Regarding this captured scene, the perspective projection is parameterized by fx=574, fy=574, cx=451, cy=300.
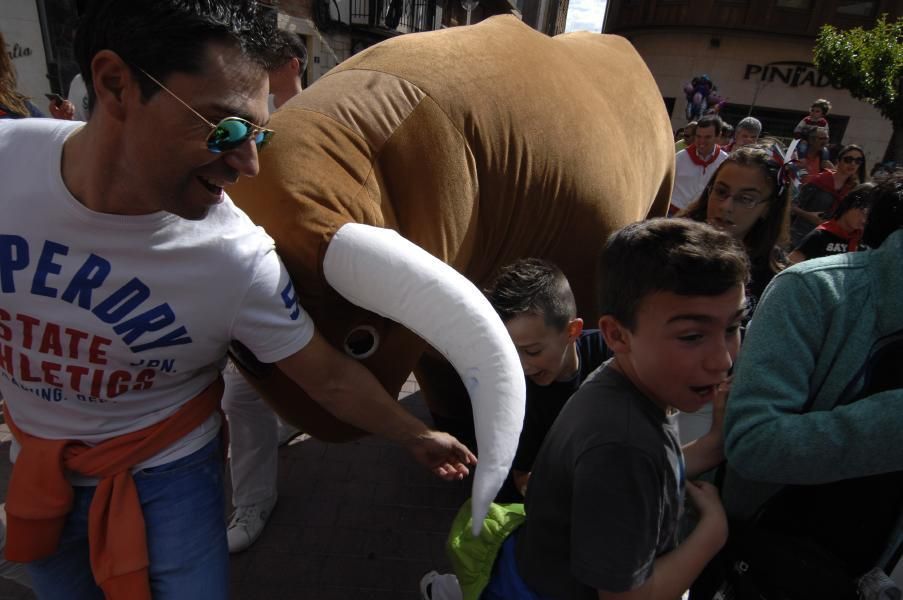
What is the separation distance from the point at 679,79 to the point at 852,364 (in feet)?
84.1

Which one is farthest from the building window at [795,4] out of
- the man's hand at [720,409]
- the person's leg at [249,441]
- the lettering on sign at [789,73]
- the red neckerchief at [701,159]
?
the person's leg at [249,441]

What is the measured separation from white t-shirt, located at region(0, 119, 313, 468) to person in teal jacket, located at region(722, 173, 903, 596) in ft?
3.44

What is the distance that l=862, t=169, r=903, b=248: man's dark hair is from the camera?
128 cm

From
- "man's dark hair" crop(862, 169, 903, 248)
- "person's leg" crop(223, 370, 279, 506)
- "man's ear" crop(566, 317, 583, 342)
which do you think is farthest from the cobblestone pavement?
"man's dark hair" crop(862, 169, 903, 248)

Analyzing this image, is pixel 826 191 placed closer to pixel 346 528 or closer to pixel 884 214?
pixel 884 214

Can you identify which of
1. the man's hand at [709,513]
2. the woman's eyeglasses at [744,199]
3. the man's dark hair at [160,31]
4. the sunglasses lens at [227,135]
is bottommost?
the man's hand at [709,513]

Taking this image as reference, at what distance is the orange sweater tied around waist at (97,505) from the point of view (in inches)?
51.5

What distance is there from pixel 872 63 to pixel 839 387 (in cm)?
1594

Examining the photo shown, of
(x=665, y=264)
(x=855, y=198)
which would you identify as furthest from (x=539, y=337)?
(x=855, y=198)

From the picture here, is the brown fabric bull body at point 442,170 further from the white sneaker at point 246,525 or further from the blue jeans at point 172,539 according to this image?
the white sneaker at point 246,525

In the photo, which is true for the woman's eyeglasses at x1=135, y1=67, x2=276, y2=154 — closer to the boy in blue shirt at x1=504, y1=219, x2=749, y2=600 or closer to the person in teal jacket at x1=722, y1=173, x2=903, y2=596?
the boy in blue shirt at x1=504, y1=219, x2=749, y2=600

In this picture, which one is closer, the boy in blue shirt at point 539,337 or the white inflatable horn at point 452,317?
the white inflatable horn at point 452,317

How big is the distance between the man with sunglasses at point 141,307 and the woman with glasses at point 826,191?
18.6 feet

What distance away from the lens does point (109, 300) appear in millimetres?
1195
